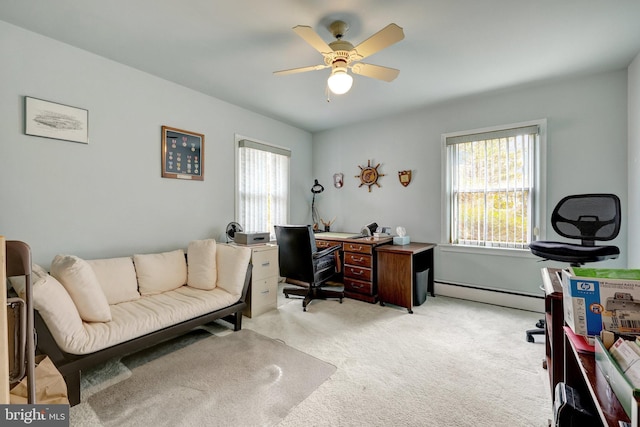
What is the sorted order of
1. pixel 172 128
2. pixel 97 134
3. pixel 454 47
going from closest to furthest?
pixel 454 47, pixel 97 134, pixel 172 128

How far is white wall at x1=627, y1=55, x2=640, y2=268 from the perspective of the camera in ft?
8.03

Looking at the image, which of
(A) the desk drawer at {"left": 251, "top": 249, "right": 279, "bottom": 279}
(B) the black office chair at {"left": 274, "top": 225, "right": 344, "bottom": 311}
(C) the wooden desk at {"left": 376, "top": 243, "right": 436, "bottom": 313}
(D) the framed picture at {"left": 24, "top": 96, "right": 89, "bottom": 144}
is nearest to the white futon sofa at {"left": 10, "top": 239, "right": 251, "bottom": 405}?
(A) the desk drawer at {"left": 251, "top": 249, "right": 279, "bottom": 279}

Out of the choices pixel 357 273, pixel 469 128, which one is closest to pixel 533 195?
pixel 469 128

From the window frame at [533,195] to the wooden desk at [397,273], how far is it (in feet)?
1.50

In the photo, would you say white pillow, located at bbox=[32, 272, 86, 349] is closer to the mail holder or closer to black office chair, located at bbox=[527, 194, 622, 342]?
the mail holder

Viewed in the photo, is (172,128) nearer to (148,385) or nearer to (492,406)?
(148,385)

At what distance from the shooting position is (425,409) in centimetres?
166

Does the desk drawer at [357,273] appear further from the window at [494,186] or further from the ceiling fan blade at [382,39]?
the ceiling fan blade at [382,39]

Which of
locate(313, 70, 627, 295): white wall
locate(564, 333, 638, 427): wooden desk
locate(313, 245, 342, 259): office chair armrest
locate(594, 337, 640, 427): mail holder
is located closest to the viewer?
locate(594, 337, 640, 427): mail holder

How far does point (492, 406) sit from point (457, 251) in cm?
222

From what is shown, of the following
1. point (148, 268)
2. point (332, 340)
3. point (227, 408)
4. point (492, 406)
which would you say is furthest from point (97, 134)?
point (492, 406)

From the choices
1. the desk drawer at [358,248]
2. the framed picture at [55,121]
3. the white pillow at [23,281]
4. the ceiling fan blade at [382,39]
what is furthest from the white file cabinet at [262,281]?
the ceiling fan blade at [382,39]

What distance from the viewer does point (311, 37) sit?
1822 millimetres

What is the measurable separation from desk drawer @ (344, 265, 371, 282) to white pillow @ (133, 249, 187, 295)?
1.94 metres
